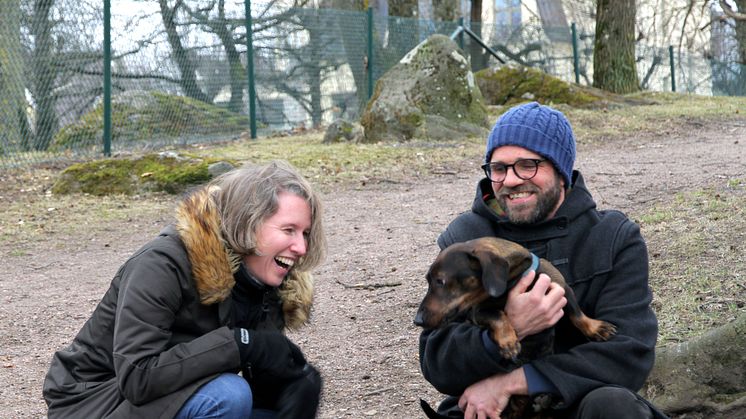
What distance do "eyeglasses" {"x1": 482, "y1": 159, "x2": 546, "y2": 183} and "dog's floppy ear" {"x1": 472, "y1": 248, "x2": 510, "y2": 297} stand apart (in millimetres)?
471

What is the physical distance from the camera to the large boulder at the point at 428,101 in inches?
546

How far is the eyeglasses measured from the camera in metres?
3.55

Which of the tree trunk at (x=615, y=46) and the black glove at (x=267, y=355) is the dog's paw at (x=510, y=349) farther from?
the tree trunk at (x=615, y=46)

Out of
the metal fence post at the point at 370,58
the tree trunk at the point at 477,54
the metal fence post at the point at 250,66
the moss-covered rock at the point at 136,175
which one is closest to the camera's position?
the moss-covered rock at the point at 136,175

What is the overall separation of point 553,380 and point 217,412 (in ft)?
3.94

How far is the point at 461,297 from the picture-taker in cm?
323

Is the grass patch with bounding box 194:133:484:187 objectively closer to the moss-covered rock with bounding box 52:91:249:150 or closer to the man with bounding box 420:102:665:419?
the moss-covered rock with bounding box 52:91:249:150

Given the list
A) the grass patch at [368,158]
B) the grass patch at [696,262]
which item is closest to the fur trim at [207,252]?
the grass patch at [696,262]

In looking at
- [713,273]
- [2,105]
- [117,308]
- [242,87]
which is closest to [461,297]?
[117,308]

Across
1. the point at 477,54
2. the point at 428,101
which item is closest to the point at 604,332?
the point at 428,101

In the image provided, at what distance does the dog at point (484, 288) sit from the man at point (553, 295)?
Answer: 0.05 meters

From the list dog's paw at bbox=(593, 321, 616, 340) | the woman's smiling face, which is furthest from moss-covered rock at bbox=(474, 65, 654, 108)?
dog's paw at bbox=(593, 321, 616, 340)

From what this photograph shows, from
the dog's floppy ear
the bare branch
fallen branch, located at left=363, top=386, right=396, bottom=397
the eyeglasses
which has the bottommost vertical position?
fallen branch, located at left=363, top=386, right=396, bottom=397

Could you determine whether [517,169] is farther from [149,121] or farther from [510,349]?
[149,121]
